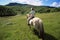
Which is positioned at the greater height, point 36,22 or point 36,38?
point 36,22

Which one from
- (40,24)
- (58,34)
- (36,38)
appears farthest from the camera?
(58,34)

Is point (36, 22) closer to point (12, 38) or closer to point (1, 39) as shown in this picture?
point (12, 38)

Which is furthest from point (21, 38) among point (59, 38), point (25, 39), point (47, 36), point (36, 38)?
point (59, 38)

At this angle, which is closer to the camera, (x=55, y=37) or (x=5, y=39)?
(x=55, y=37)

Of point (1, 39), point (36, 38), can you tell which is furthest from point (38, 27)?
point (1, 39)

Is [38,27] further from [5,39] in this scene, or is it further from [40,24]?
[5,39]

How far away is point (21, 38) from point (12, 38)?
1091 mm

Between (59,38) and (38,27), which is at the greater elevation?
(38,27)

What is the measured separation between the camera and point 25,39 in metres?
14.2

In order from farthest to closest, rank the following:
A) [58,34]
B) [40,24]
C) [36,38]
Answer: [58,34] → [36,38] → [40,24]

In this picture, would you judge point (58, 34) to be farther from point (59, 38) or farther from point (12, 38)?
point (12, 38)

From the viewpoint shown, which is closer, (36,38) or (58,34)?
(36,38)

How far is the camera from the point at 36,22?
13.5 metres

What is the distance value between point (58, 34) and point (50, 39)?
1696 mm
